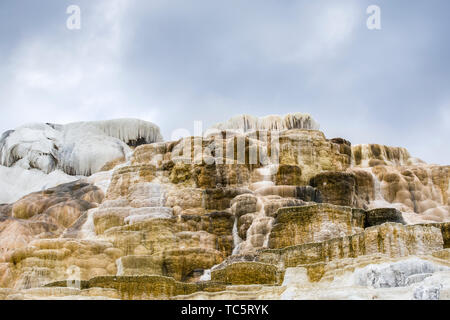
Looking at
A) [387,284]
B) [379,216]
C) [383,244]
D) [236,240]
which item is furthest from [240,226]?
[387,284]

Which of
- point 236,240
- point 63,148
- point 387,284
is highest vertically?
point 63,148

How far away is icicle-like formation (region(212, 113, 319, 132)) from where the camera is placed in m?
55.1

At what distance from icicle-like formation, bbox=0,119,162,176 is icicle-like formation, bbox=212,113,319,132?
7.86m

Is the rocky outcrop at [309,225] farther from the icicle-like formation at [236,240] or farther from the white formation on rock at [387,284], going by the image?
the white formation on rock at [387,284]

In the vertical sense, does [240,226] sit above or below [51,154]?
below

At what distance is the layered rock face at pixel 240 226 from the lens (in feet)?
71.4

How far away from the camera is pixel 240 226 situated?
33.4 m

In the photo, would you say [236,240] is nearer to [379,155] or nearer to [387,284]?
[387,284]

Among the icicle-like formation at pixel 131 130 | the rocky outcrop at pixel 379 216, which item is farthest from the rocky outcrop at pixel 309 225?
the icicle-like formation at pixel 131 130

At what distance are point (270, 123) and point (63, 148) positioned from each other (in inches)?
584

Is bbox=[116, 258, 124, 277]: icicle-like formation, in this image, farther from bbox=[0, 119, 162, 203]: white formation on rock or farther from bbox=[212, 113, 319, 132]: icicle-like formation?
bbox=[212, 113, 319, 132]: icicle-like formation

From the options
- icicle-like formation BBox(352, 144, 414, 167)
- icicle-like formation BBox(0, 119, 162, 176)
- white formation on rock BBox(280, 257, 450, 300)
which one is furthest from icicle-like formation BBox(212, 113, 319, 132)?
white formation on rock BBox(280, 257, 450, 300)
